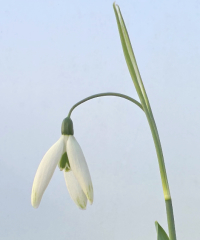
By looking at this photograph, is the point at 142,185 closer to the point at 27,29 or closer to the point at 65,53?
the point at 65,53

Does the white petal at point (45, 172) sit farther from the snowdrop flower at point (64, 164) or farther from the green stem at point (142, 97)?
the green stem at point (142, 97)

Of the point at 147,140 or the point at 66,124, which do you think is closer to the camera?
the point at 66,124

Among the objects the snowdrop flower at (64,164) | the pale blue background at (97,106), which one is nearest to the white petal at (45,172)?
the snowdrop flower at (64,164)

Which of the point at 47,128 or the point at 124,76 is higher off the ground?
the point at 124,76

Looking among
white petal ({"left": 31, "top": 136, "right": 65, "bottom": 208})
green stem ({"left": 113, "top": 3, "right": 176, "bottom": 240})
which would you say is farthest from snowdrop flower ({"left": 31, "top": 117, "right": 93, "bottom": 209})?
green stem ({"left": 113, "top": 3, "right": 176, "bottom": 240})

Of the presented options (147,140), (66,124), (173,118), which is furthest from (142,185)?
(66,124)
